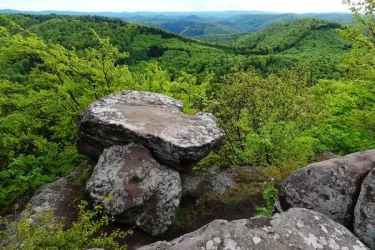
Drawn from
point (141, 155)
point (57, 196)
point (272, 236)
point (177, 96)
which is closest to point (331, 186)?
point (272, 236)

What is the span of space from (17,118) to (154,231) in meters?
12.8

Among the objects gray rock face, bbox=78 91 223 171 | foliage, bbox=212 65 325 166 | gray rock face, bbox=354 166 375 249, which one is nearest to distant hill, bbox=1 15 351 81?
foliage, bbox=212 65 325 166

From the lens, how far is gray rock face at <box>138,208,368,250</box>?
27.6 ft

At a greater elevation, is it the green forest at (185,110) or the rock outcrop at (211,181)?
the green forest at (185,110)

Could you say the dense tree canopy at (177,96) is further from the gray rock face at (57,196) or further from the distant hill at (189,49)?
the distant hill at (189,49)

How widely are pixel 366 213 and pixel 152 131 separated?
9.26 m

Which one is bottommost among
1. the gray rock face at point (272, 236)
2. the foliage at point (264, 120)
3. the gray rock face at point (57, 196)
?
the gray rock face at point (57, 196)

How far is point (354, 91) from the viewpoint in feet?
76.5

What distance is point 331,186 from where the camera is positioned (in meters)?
11.5

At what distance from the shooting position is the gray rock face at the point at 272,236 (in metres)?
8.42

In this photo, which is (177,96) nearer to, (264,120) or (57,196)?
(264,120)

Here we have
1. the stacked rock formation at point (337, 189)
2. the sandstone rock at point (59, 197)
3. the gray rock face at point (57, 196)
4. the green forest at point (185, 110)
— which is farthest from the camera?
the green forest at point (185, 110)

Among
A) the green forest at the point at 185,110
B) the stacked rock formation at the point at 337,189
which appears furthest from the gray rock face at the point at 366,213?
the green forest at the point at 185,110

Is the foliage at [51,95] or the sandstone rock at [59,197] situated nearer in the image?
the sandstone rock at [59,197]
